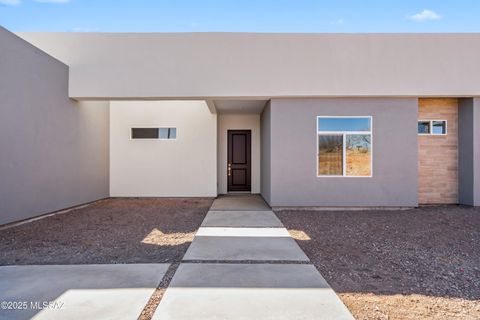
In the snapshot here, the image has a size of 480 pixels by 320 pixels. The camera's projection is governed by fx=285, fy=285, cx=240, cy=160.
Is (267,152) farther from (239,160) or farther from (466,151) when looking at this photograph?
(466,151)

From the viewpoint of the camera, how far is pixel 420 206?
7.72 meters

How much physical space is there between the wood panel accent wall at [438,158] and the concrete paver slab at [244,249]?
5484 mm

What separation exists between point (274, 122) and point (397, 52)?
3641 mm

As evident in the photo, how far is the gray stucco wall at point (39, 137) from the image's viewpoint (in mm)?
5508

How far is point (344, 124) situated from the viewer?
24.2 feet

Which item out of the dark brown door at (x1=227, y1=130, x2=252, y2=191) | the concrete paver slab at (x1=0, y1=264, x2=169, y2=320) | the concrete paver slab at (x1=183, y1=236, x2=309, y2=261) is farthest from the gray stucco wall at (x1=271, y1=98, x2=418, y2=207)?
the concrete paver slab at (x1=0, y1=264, x2=169, y2=320)

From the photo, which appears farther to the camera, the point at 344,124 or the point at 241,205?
the point at 241,205

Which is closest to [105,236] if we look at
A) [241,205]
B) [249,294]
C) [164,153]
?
[249,294]

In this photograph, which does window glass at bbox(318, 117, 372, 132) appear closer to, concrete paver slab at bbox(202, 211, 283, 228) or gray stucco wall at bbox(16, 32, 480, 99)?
gray stucco wall at bbox(16, 32, 480, 99)

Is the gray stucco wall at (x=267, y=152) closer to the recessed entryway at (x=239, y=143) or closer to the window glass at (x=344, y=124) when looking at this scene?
the window glass at (x=344, y=124)

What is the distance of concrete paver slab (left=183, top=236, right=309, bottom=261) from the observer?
3709mm

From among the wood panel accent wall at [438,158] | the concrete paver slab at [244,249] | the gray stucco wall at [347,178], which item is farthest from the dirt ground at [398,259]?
the wood panel accent wall at [438,158]

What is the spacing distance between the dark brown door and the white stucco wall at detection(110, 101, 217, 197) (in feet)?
3.44

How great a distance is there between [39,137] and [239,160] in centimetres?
634
